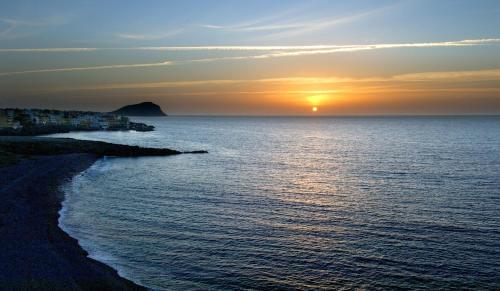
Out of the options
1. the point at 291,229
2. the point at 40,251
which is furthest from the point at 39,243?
the point at 291,229

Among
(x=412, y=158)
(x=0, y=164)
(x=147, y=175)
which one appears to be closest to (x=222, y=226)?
(x=147, y=175)

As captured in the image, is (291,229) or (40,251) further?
(291,229)

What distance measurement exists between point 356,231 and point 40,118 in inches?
7704

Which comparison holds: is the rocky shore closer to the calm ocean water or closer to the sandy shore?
the sandy shore

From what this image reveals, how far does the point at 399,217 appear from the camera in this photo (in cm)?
3544

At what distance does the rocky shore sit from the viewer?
20125 mm

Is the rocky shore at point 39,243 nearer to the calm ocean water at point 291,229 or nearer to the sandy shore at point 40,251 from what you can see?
the sandy shore at point 40,251

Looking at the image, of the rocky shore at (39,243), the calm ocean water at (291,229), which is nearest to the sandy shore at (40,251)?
the rocky shore at (39,243)

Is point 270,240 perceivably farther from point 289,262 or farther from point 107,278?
point 107,278

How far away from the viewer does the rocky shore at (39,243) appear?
792 inches

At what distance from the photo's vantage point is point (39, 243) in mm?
25625

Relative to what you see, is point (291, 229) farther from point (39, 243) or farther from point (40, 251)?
point (39, 243)

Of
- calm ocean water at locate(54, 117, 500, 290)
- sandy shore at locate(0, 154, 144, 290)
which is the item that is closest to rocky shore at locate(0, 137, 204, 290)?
sandy shore at locate(0, 154, 144, 290)

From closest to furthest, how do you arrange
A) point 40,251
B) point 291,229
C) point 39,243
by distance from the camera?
point 40,251 → point 39,243 → point 291,229
